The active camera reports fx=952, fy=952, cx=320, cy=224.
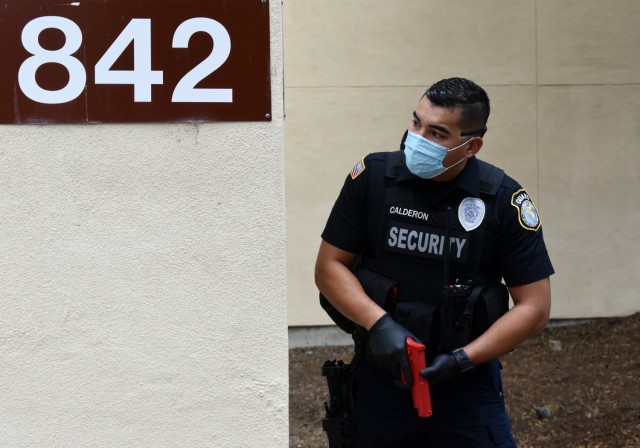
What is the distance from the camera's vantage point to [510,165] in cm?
735

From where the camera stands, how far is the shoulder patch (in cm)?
305

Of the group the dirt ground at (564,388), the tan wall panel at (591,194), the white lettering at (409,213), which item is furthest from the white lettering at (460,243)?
the tan wall panel at (591,194)

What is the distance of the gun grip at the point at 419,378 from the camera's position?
9.41 feet

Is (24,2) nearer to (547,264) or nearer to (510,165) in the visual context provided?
(547,264)

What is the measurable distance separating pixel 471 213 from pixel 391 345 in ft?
1.72

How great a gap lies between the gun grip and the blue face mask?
1.87ft

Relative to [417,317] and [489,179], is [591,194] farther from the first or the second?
[417,317]

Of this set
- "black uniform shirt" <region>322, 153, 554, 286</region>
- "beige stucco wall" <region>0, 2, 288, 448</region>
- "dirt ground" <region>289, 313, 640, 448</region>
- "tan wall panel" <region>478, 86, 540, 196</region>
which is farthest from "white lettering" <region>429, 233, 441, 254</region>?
"tan wall panel" <region>478, 86, 540, 196</region>

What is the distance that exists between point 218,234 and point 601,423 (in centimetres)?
354

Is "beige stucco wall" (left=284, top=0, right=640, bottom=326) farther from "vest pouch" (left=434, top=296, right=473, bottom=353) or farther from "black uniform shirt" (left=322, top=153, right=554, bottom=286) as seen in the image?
"vest pouch" (left=434, top=296, right=473, bottom=353)

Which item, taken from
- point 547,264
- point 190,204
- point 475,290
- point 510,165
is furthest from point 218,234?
point 510,165

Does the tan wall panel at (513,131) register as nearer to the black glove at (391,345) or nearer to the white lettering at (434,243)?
the white lettering at (434,243)

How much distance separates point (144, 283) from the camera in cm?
290

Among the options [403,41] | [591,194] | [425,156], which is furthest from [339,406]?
[591,194]
